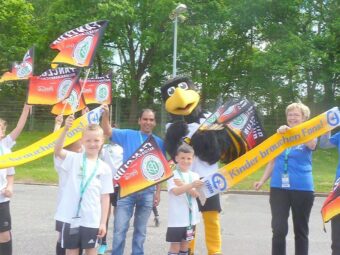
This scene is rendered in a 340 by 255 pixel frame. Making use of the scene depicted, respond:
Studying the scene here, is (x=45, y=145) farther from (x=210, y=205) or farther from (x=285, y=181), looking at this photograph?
(x=285, y=181)

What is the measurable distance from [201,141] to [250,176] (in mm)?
11015

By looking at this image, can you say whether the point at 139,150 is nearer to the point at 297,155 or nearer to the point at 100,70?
the point at 297,155

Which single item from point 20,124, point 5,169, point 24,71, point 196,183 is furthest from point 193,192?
point 24,71

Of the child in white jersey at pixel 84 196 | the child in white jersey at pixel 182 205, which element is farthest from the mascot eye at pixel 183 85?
the child in white jersey at pixel 84 196

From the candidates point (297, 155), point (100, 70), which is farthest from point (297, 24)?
point (297, 155)

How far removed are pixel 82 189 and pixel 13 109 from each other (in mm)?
22430

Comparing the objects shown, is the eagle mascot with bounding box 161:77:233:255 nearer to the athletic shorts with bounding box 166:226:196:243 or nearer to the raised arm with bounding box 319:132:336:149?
the athletic shorts with bounding box 166:226:196:243

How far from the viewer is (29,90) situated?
5.63m

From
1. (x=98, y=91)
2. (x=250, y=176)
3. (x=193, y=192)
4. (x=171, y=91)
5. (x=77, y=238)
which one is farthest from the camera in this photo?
(x=250, y=176)

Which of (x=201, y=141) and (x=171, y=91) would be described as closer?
(x=201, y=141)

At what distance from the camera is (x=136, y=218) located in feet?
18.1

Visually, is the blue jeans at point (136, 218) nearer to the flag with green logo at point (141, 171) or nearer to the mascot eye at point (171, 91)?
the flag with green logo at point (141, 171)

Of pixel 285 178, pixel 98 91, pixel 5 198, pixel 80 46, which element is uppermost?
pixel 80 46

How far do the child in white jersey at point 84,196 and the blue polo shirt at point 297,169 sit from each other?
6.01 ft
